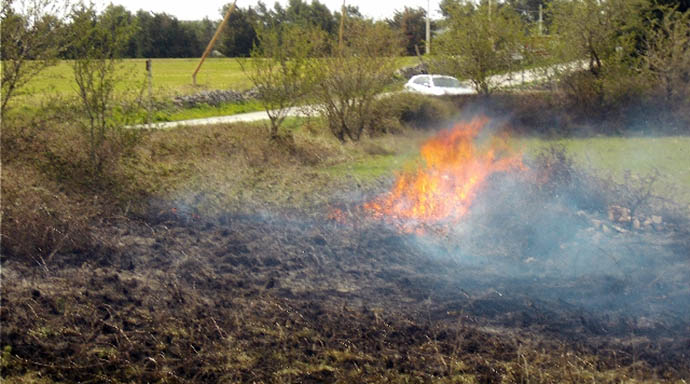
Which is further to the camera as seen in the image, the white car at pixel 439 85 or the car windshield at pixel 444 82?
the car windshield at pixel 444 82

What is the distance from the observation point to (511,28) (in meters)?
19.2

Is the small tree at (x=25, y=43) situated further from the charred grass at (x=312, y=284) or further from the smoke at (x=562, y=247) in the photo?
the smoke at (x=562, y=247)

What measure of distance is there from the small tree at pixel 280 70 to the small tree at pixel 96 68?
3984 millimetres

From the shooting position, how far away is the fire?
8188 mm

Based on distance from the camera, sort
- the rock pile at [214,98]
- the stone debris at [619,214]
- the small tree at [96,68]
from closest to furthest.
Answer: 1. the stone debris at [619,214]
2. the small tree at [96,68]
3. the rock pile at [214,98]

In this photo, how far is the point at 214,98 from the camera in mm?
24359

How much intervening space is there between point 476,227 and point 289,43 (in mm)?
8048

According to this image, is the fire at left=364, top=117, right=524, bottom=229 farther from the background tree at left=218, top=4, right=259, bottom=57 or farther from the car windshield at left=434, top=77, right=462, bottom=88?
the background tree at left=218, top=4, right=259, bottom=57

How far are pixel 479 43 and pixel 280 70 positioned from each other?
6999mm

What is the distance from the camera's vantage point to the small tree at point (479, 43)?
61.8 ft

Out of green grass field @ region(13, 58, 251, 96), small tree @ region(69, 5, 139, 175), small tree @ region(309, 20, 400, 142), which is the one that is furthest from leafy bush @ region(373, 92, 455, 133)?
small tree @ region(69, 5, 139, 175)

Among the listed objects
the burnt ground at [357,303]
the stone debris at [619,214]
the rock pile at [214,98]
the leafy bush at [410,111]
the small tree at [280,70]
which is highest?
the small tree at [280,70]

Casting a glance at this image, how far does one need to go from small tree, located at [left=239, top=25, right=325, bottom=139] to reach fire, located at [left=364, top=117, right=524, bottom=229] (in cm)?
564

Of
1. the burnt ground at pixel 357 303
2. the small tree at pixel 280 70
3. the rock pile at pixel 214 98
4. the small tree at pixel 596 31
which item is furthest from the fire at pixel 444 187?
the rock pile at pixel 214 98
